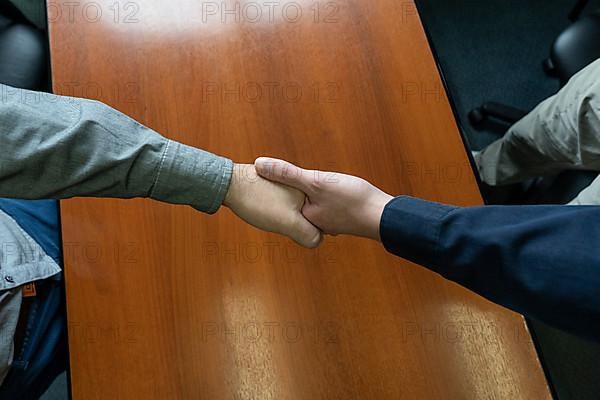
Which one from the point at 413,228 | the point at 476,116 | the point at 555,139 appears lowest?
the point at 476,116

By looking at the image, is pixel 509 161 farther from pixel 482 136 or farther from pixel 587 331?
pixel 587 331

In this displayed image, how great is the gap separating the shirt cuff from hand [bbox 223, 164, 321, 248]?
0.8 inches

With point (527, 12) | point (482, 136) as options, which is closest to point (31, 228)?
point (482, 136)

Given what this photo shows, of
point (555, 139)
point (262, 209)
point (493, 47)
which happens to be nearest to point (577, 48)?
point (555, 139)

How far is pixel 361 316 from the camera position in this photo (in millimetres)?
750

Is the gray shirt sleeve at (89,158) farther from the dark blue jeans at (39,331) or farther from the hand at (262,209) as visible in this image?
the dark blue jeans at (39,331)

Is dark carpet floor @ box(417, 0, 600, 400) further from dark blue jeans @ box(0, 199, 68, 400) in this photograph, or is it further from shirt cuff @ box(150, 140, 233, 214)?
dark blue jeans @ box(0, 199, 68, 400)

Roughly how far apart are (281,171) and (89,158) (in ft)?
0.93

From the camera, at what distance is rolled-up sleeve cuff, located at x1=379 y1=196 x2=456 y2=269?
654mm

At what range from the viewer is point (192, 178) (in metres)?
0.75

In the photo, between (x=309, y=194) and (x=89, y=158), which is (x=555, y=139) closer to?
(x=309, y=194)

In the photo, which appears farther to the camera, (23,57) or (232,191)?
(23,57)

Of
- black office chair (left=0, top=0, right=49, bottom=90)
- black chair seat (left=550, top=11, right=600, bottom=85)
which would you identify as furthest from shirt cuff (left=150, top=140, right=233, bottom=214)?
black chair seat (left=550, top=11, right=600, bottom=85)

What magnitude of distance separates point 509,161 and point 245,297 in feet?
2.61
